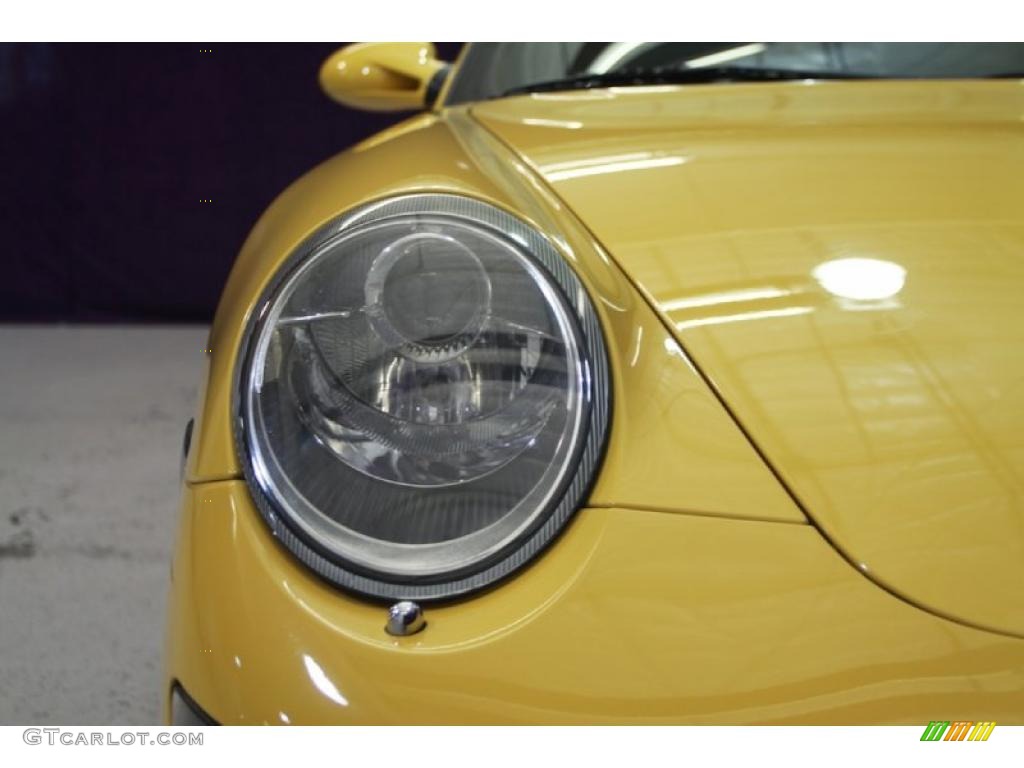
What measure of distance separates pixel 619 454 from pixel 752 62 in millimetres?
721

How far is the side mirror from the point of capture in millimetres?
1554

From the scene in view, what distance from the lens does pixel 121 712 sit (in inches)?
53.2

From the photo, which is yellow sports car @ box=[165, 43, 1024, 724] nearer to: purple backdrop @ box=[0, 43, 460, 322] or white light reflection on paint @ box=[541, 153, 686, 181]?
white light reflection on paint @ box=[541, 153, 686, 181]

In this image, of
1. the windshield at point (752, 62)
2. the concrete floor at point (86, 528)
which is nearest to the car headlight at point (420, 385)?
the windshield at point (752, 62)

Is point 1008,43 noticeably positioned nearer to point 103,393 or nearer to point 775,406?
point 775,406

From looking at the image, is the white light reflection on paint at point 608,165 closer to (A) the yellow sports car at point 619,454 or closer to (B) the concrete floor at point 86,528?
(A) the yellow sports car at point 619,454

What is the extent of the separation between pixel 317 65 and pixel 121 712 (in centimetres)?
349

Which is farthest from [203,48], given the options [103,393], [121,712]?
[121,712]

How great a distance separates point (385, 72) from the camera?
1584 millimetres

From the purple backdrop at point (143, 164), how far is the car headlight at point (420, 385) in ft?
12.5

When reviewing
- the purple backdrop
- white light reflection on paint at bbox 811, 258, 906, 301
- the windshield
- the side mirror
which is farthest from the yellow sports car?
the purple backdrop

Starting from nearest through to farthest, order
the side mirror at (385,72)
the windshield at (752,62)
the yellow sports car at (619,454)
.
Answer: the yellow sports car at (619,454) < the windshield at (752,62) < the side mirror at (385,72)

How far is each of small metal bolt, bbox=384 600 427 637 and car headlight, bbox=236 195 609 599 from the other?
41mm

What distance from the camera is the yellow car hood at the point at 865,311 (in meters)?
0.57
